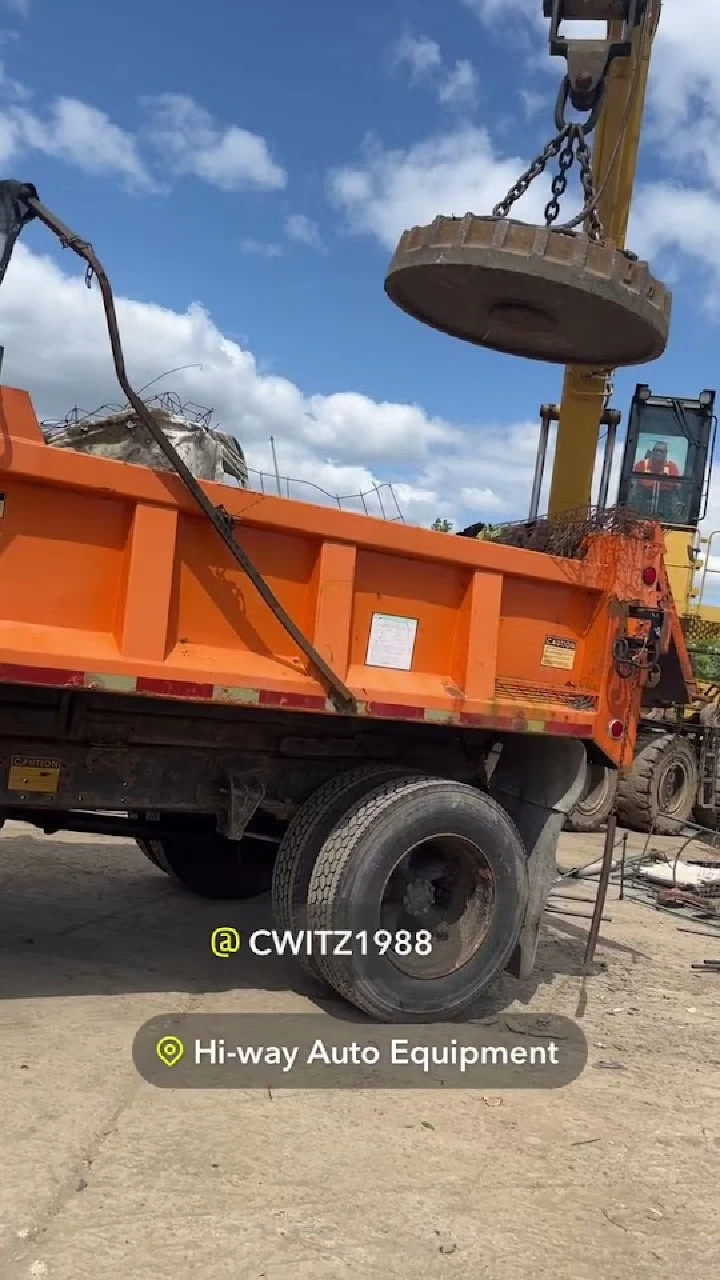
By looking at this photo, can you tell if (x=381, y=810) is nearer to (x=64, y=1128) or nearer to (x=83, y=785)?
(x=83, y=785)

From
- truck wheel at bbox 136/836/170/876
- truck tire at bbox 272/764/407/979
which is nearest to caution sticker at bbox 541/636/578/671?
truck tire at bbox 272/764/407/979

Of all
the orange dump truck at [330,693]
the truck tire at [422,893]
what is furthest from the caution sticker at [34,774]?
the truck tire at [422,893]

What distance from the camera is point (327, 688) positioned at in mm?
3865

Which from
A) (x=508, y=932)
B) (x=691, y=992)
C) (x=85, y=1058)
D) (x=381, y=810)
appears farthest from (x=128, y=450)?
(x=691, y=992)

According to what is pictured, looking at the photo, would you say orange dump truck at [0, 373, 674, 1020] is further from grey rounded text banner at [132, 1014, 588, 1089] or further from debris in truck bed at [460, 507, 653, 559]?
grey rounded text banner at [132, 1014, 588, 1089]

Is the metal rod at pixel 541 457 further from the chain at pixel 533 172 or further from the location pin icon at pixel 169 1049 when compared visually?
the location pin icon at pixel 169 1049

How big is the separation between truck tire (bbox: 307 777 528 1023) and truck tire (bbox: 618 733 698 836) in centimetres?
634

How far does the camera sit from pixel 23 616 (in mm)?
3396

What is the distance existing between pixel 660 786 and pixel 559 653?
269 inches

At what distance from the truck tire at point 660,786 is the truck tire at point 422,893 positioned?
249 inches

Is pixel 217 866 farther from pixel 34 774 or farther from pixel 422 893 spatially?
pixel 34 774

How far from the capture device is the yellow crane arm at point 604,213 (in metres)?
6.40

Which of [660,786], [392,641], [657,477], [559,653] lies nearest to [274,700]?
[392,641]

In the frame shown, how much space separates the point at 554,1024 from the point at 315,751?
4.75 ft
